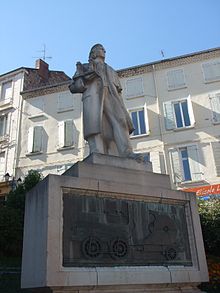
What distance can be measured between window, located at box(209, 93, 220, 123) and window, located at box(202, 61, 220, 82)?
62.5 inches

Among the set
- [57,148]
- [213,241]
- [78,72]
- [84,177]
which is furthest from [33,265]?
[57,148]

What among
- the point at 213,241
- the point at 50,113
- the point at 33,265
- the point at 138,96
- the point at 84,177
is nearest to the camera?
the point at 33,265

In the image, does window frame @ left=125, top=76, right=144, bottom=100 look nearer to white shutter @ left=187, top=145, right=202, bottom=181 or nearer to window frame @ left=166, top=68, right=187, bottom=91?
window frame @ left=166, top=68, right=187, bottom=91

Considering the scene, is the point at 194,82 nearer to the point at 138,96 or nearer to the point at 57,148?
the point at 138,96

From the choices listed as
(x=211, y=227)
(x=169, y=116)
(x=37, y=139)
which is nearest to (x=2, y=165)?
(x=37, y=139)

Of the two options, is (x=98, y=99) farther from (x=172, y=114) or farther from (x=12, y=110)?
(x=12, y=110)

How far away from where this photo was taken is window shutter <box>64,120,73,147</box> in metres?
27.5

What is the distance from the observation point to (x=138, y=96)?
27.5 metres

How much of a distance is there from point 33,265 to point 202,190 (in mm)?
19117

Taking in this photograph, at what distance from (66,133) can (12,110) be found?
6.41 meters

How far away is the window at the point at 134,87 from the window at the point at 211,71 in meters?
5.09

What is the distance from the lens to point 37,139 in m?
28.5

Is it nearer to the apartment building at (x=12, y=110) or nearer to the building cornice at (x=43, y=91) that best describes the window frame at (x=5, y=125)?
the apartment building at (x=12, y=110)

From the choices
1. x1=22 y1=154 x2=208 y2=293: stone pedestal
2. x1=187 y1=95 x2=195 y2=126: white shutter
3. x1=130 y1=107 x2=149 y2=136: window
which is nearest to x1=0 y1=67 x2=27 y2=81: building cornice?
x1=130 y1=107 x2=149 y2=136: window
